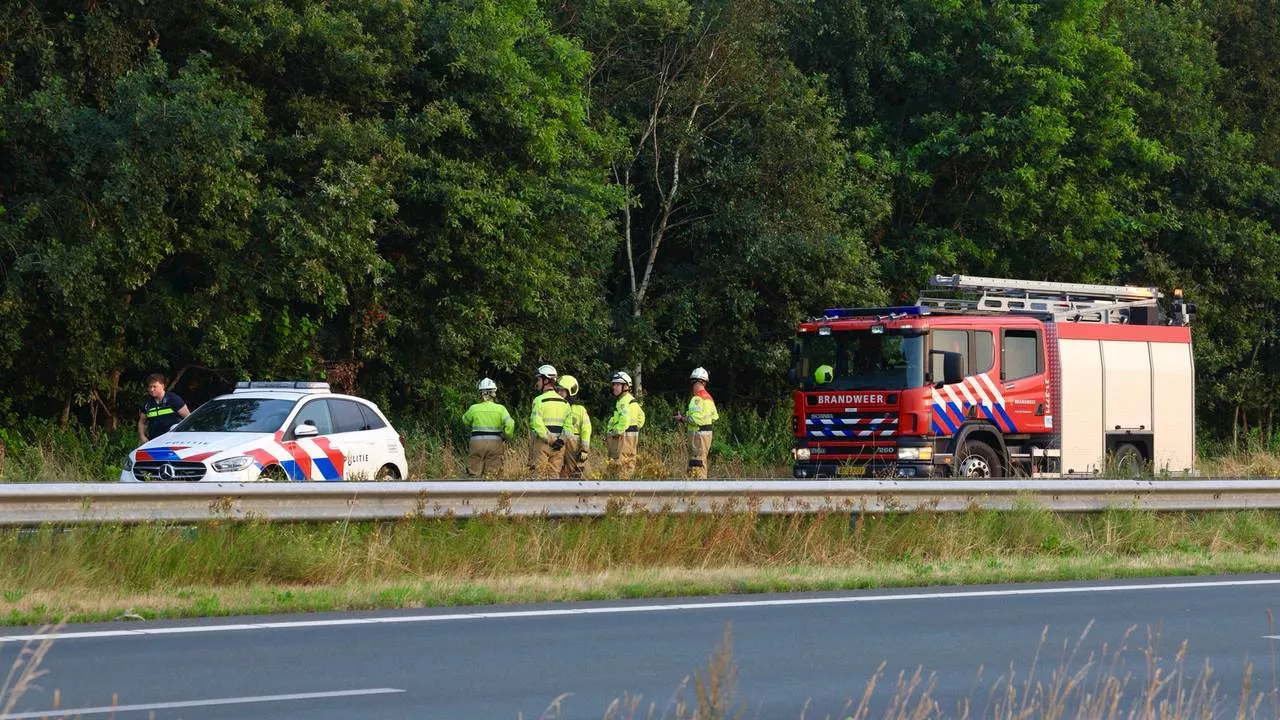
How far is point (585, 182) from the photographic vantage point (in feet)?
→ 91.9

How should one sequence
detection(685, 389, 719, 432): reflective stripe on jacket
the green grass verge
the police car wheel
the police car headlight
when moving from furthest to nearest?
detection(685, 389, 719, 432): reflective stripe on jacket < the police car wheel < the police car headlight < the green grass verge

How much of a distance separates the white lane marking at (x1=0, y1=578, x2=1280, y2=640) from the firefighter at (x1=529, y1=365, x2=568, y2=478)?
8.05 meters

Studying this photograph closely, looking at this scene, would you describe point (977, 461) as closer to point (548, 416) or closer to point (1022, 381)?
point (1022, 381)

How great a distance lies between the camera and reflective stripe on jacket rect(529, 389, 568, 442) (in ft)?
65.9

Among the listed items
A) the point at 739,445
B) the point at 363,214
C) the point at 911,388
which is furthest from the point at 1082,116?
the point at 363,214

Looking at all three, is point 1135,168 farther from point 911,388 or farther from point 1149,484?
point 1149,484

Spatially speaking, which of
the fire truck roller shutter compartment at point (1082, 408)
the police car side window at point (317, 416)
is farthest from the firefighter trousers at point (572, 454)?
the fire truck roller shutter compartment at point (1082, 408)

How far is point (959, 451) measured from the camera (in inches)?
887

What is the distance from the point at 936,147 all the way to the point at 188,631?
2821 centimetres

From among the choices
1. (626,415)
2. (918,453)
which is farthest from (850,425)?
(626,415)

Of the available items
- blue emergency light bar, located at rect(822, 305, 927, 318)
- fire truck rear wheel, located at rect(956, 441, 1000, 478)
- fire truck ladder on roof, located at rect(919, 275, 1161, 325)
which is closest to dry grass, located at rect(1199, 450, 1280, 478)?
fire truck ladder on roof, located at rect(919, 275, 1161, 325)

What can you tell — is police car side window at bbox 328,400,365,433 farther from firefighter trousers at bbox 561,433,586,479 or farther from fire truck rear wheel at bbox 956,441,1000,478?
fire truck rear wheel at bbox 956,441,1000,478

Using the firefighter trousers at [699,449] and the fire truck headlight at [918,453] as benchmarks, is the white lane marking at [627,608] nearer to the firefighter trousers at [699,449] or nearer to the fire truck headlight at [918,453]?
the fire truck headlight at [918,453]

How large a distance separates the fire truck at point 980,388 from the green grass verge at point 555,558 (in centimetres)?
587
